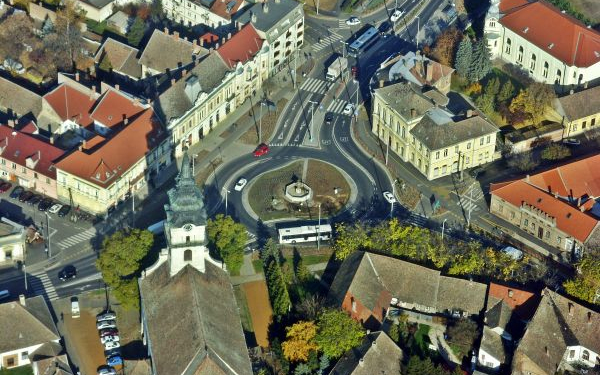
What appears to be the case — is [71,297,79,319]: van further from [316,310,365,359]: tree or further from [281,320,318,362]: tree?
[316,310,365,359]: tree

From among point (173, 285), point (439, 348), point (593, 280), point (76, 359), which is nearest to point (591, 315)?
point (593, 280)

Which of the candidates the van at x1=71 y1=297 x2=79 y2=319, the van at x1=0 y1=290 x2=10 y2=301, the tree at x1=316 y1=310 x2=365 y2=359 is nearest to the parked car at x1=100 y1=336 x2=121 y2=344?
the van at x1=71 y1=297 x2=79 y2=319

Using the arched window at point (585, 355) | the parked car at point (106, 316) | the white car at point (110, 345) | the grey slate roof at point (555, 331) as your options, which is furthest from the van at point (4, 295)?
the arched window at point (585, 355)

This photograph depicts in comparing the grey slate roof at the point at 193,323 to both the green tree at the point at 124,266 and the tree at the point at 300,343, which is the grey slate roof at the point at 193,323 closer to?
the green tree at the point at 124,266

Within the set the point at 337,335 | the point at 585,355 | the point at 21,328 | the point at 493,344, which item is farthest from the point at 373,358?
the point at 21,328

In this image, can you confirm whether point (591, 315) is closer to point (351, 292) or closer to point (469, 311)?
Answer: point (469, 311)
